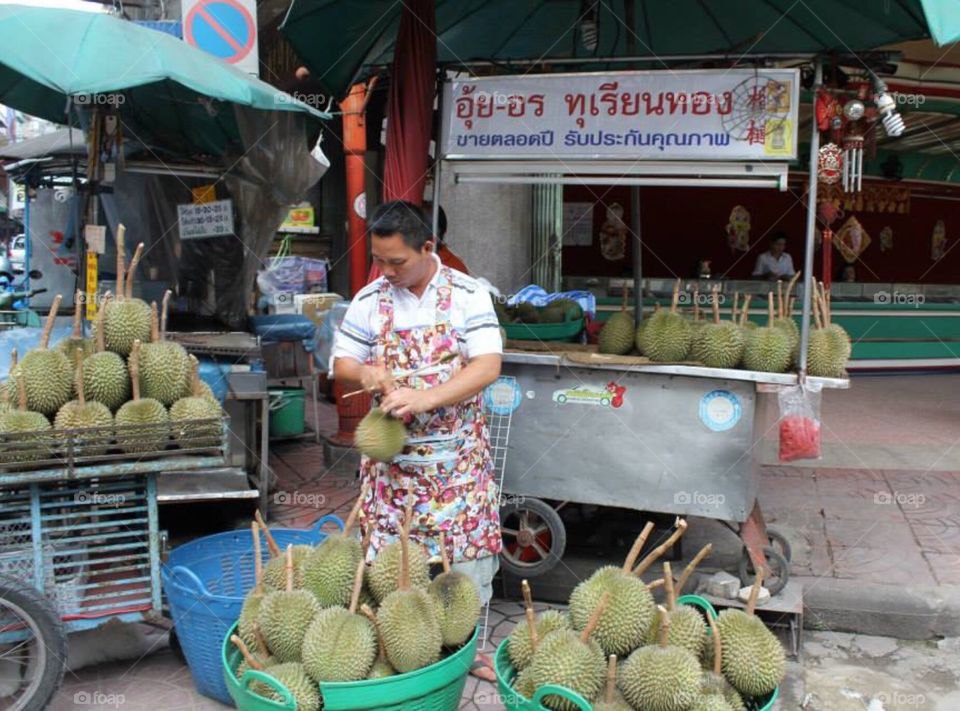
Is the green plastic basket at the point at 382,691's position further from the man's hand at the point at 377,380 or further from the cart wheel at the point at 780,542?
the cart wheel at the point at 780,542

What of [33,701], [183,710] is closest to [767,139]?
[183,710]

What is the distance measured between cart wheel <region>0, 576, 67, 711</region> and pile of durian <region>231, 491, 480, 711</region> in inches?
34.0

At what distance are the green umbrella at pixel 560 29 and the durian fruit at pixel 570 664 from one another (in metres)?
2.87

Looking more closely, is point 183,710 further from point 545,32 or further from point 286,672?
point 545,32

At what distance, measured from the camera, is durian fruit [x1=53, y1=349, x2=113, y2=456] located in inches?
110

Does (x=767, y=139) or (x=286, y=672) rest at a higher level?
(x=767, y=139)

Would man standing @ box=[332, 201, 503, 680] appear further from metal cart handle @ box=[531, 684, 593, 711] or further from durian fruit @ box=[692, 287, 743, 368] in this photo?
durian fruit @ box=[692, 287, 743, 368]

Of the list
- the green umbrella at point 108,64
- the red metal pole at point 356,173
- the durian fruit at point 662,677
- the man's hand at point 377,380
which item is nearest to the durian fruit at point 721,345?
the man's hand at point 377,380

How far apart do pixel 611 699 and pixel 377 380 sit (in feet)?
3.39

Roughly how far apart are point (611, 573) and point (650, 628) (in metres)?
0.16

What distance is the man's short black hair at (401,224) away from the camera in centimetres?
239

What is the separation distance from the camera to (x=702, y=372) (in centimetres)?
341

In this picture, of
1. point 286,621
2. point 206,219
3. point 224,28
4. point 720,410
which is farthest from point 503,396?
point 224,28

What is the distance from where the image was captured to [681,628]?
2076 millimetres
